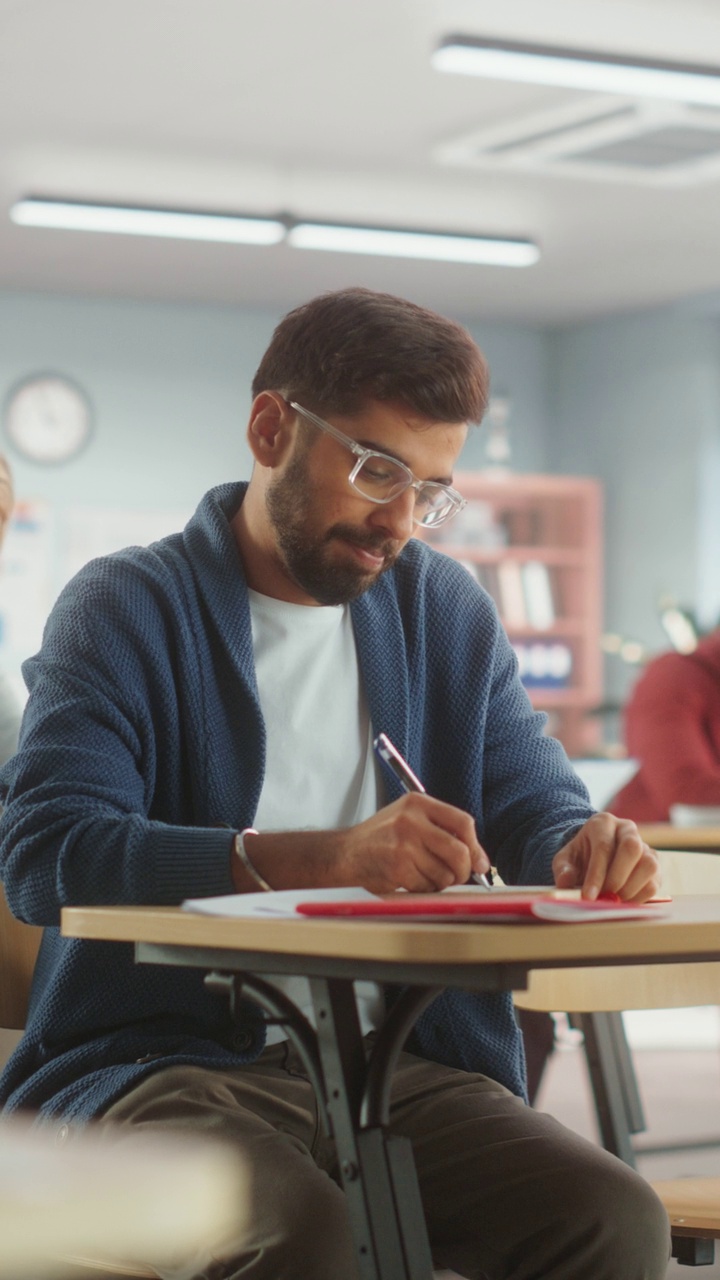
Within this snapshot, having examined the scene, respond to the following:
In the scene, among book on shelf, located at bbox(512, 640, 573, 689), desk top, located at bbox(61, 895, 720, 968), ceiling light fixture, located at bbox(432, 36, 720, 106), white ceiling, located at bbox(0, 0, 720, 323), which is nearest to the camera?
desk top, located at bbox(61, 895, 720, 968)

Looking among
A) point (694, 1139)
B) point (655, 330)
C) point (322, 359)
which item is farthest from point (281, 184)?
point (322, 359)

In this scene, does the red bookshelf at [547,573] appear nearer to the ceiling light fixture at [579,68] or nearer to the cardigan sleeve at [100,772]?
the ceiling light fixture at [579,68]

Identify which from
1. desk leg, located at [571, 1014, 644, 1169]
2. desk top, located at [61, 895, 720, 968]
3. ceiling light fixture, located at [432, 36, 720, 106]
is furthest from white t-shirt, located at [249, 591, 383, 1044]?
ceiling light fixture, located at [432, 36, 720, 106]

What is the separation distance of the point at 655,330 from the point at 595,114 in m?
3.55

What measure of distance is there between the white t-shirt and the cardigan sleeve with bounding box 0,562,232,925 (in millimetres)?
115

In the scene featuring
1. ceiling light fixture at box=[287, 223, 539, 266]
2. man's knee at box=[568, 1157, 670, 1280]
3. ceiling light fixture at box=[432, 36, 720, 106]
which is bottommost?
man's knee at box=[568, 1157, 670, 1280]

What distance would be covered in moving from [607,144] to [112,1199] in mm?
5448

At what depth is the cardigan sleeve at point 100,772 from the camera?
1442 millimetres

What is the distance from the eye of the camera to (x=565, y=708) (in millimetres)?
9141

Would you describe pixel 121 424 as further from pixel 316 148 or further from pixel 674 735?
pixel 674 735

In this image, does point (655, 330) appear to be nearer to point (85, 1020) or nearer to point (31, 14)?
point (31, 14)

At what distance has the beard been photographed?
69.8 inches

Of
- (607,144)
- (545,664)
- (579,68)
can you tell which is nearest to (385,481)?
(579,68)

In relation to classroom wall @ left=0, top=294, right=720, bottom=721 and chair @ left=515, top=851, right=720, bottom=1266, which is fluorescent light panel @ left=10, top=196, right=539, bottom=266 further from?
chair @ left=515, top=851, right=720, bottom=1266
